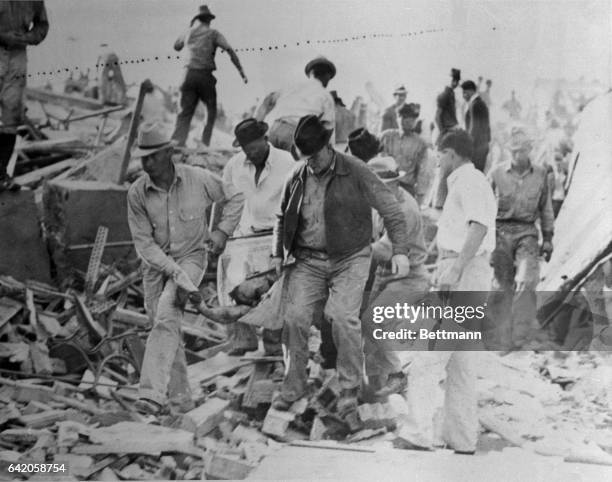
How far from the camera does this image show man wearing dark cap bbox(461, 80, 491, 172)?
538cm

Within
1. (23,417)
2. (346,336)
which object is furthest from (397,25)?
(23,417)

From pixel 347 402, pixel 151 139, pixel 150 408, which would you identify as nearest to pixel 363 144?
pixel 151 139

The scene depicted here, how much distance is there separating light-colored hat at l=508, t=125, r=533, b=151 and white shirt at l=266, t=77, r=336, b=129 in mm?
1167

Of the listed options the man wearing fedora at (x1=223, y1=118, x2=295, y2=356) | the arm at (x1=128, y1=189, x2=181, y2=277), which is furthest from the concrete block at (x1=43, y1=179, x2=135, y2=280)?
the man wearing fedora at (x1=223, y1=118, x2=295, y2=356)

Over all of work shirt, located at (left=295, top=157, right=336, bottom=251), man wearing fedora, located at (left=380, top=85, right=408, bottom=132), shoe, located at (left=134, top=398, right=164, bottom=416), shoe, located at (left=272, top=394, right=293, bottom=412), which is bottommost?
shoe, located at (left=134, top=398, right=164, bottom=416)

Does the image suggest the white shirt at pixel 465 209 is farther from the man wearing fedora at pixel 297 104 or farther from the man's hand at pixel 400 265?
the man wearing fedora at pixel 297 104

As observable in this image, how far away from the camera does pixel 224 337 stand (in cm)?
540

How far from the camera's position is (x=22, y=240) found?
5574 mm

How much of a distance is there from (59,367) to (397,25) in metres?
3.15

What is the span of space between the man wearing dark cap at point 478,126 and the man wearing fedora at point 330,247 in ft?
2.12

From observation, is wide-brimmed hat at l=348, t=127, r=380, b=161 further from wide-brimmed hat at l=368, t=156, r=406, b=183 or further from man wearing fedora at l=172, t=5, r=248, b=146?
man wearing fedora at l=172, t=5, r=248, b=146

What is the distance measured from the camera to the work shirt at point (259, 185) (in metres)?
5.36

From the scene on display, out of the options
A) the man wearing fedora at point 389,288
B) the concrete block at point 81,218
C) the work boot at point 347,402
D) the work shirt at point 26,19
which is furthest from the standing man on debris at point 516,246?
the work shirt at point 26,19

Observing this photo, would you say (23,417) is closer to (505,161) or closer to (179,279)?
(179,279)
